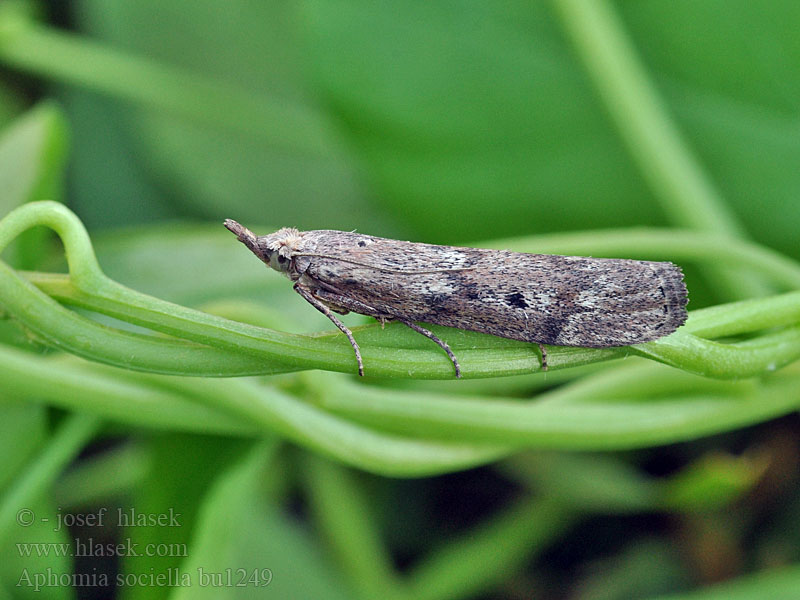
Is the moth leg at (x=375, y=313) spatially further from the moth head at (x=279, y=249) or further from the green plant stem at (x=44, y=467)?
the green plant stem at (x=44, y=467)

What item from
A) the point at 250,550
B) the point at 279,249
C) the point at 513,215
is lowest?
the point at 250,550

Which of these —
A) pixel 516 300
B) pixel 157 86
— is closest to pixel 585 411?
pixel 516 300

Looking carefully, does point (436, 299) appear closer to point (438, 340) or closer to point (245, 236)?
point (438, 340)

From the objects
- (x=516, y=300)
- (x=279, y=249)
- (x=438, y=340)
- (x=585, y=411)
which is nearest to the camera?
(x=438, y=340)

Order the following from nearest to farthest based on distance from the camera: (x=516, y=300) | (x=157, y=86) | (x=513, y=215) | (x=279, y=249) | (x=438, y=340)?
(x=438, y=340)
(x=516, y=300)
(x=279, y=249)
(x=513, y=215)
(x=157, y=86)

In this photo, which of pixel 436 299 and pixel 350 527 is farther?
pixel 350 527

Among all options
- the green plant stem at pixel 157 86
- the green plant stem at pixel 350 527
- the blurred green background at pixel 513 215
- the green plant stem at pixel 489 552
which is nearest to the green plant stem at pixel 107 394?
the blurred green background at pixel 513 215

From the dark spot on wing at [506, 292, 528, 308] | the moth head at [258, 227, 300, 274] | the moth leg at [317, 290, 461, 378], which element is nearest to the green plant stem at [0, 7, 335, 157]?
the moth head at [258, 227, 300, 274]

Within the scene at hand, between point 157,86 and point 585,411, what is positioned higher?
point 157,86
